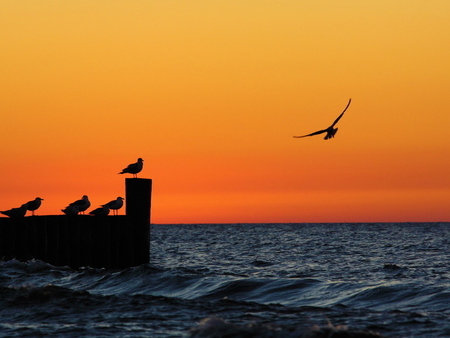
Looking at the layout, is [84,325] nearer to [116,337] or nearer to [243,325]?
[116,337]

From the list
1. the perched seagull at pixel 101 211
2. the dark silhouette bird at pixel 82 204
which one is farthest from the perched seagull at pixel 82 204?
the perched seagull at pixel 101 211

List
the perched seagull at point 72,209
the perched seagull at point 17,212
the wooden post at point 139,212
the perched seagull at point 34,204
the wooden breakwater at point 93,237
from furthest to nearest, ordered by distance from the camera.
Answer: the perched seagull at point 34,204 → the perched seagull at point 17,212 → the perched seagull at point 72,209 → the wooden breakwater at point 93,237 → the wooden post at point 139,212

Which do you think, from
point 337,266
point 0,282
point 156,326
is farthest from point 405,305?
point 337,266

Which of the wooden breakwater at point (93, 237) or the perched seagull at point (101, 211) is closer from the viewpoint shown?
the wooden breakwater at point (93, 237)

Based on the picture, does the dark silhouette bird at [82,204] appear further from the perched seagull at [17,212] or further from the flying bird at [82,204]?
the perched seagull at [17,212]

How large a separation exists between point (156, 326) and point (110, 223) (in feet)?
28.3

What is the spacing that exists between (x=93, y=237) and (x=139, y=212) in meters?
1.73

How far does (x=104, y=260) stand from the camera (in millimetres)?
21797

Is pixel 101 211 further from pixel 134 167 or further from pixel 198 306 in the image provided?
pixel 198 306

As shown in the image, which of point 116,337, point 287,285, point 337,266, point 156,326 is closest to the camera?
point 116,337

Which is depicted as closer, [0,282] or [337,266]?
[0,282]

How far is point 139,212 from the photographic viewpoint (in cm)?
2161

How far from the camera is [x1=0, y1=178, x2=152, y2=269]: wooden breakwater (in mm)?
21656

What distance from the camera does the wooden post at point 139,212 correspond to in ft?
70.2
